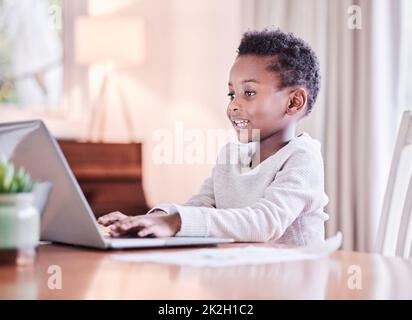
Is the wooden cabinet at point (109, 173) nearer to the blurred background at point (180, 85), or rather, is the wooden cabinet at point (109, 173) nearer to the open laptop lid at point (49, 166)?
the blurred background at point (180, 85)

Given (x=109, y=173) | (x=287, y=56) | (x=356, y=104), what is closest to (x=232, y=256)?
(x=287, y=56)

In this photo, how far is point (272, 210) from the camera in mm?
1273

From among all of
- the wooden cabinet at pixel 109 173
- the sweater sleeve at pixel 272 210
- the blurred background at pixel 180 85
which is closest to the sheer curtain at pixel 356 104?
the blurred background at pixel 180 85

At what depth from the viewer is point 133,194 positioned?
388 cm

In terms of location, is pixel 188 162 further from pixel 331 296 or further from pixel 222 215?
pixel 331 296

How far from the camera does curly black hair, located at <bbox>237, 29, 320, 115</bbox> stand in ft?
5.51

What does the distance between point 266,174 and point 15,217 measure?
27.8 inches

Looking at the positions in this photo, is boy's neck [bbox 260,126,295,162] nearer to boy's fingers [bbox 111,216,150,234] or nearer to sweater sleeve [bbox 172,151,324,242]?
sweater sleeve [bbox 172,151,324,242]

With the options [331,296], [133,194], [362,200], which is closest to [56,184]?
[331,296]

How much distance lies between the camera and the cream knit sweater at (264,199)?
3.94 feet

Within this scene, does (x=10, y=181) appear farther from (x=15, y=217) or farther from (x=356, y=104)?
(x=356, y=104)

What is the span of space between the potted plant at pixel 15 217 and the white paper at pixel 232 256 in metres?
0.13

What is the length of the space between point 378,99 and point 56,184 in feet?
8.00

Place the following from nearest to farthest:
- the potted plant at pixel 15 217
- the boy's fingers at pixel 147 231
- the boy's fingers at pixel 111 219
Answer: the potted plant at pixel 15 217, the boy's fingers at pixel 147 231, the boy's fingers at pixel 111 219
